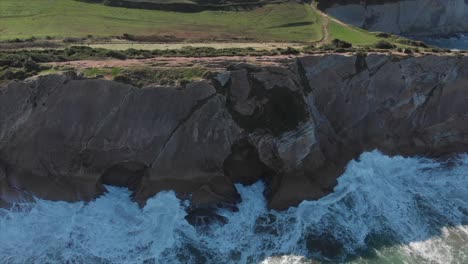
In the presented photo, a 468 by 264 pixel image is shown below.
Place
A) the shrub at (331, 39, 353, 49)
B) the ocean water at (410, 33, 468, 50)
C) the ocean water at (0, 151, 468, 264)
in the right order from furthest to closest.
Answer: the ocean water at (410, 33, 468, 50) → the shrub at (331, 39, 353, 49) → the ocean water at (0, 151, 468, 264)

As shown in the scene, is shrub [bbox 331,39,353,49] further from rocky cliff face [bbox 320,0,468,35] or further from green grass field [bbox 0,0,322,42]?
rocky cliff face [bbox 320,0,468,35]

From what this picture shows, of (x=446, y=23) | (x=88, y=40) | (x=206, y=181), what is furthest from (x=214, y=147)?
(x=446, y=23)

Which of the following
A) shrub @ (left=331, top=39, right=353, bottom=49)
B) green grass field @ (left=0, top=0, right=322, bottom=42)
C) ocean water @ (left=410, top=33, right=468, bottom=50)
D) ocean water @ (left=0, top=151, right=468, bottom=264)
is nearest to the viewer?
ocean water @ (left=0, top=151, right=468, bottom=264)

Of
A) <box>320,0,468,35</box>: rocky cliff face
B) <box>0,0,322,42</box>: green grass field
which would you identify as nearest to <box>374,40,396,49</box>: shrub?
<box>0,0,322,42</box>: green grass field

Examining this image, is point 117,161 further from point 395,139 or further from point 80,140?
point 395,139

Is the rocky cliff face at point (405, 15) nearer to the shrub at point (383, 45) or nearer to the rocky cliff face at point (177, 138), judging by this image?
the shrub at point (383, 45)

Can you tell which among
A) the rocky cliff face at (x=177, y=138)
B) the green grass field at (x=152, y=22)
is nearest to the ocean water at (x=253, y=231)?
the rocky cliff face at (x=177, y=138)

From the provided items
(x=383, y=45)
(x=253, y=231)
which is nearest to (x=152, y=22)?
A: (x=383, y=45)
